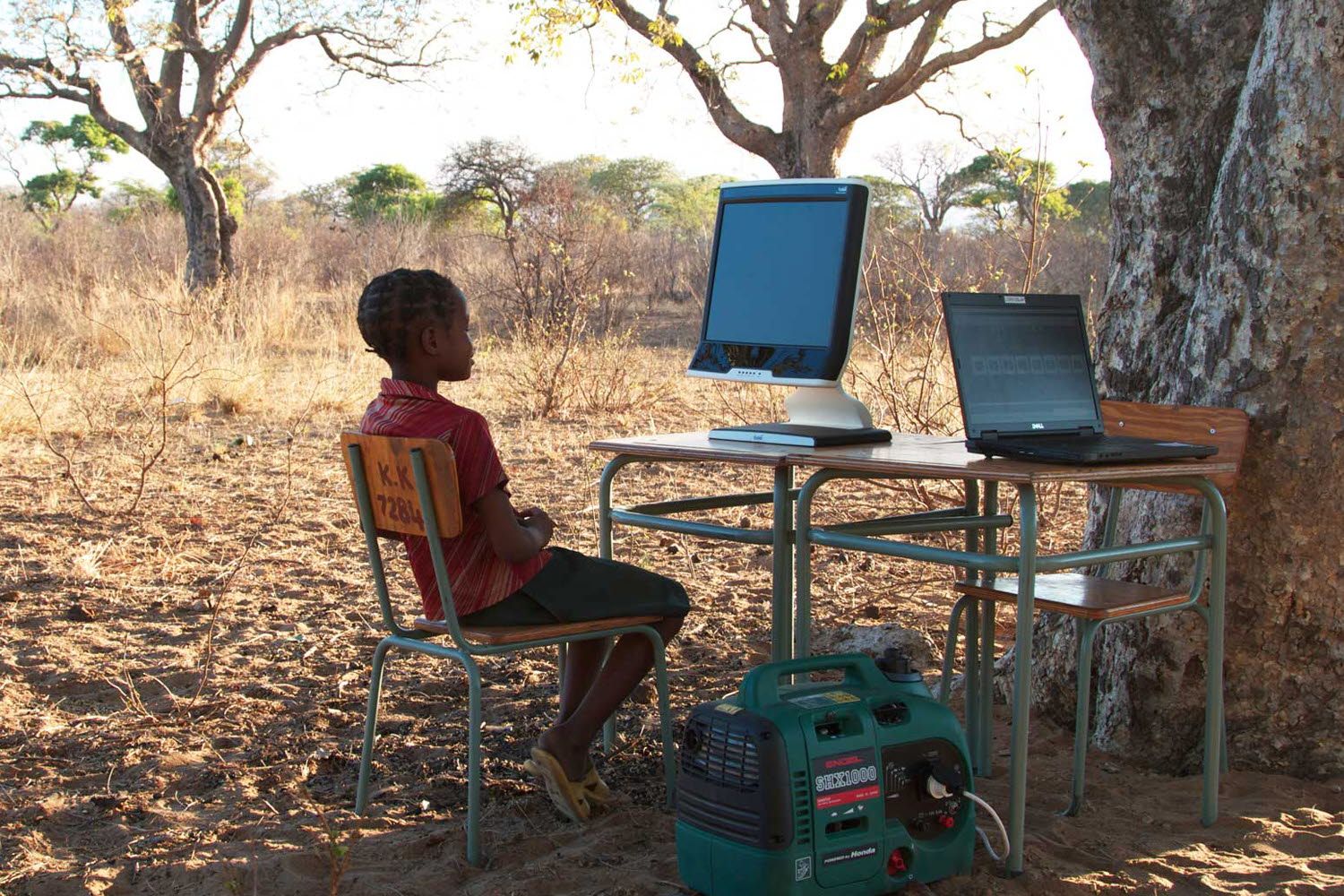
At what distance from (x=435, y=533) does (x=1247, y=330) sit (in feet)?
6.22

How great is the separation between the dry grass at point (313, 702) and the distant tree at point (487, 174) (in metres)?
23.0

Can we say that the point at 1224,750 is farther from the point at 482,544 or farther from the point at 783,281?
the point at 482,544

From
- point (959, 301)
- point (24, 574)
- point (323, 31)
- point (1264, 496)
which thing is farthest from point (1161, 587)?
point (323, 31)

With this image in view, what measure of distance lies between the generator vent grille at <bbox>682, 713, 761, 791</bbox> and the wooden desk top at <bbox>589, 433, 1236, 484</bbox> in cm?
55

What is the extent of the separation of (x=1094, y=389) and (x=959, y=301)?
41 cm

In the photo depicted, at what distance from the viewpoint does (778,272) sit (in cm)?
346

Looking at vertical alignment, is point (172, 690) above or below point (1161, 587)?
below

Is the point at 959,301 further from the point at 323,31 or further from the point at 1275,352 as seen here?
the point at 323,31

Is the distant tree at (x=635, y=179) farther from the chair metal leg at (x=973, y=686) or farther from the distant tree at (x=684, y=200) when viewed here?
the chair metal leg at (x=973, y=686)

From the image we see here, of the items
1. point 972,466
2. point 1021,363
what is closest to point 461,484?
point 972,466

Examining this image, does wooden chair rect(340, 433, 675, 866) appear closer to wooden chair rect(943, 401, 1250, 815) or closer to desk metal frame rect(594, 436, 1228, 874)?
desk metal frame rect(594, 436, 1228, 874)

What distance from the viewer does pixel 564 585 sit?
299 centimetres

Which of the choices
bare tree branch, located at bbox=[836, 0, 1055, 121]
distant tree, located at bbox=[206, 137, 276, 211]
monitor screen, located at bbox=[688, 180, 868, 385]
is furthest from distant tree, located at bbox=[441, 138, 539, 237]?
monitor screen, located at bbox=[688, 180, 868, 385]

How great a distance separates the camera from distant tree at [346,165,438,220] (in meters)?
39.5
